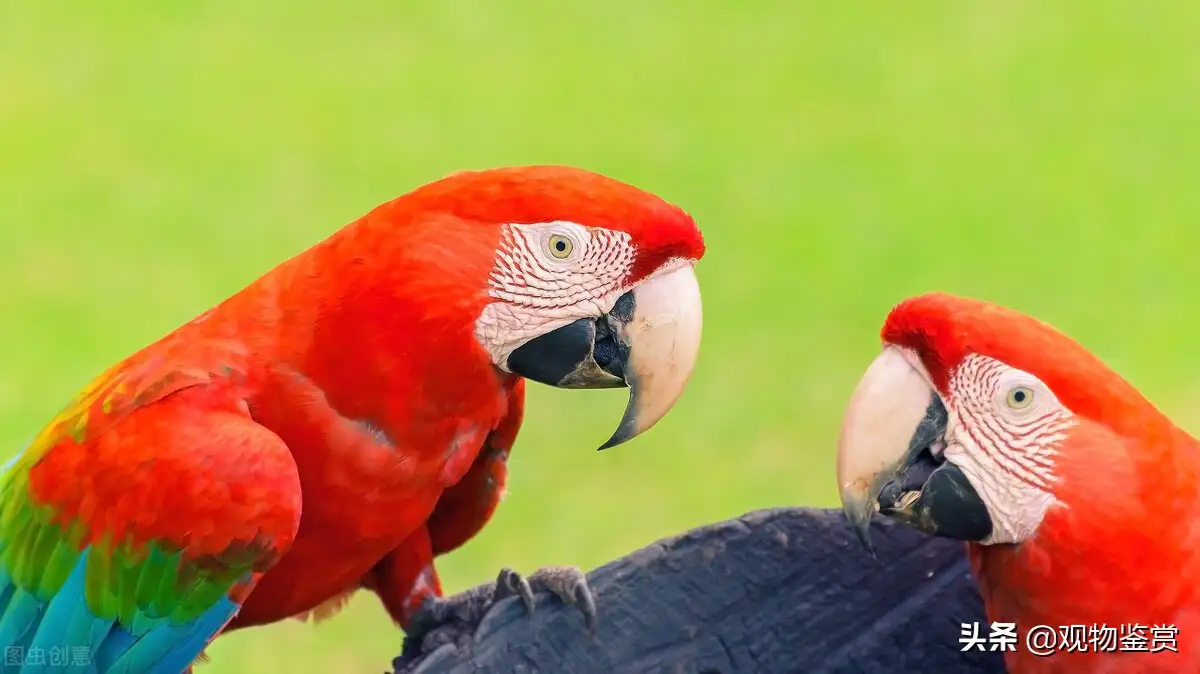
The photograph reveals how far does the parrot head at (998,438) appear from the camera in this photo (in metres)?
1.18

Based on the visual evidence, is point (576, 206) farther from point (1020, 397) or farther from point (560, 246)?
point (1020, 397)

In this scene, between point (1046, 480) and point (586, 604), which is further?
point (586, 604)

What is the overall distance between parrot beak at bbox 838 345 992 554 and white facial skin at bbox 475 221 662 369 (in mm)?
285

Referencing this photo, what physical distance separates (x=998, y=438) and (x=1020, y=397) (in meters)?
0.04

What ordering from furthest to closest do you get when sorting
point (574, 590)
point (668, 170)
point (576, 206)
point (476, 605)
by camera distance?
point (668, 170), point (476, 605), point (574, 590), point (576, 206)

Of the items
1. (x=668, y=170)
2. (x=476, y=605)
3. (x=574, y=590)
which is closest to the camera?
(x=574, y=590)

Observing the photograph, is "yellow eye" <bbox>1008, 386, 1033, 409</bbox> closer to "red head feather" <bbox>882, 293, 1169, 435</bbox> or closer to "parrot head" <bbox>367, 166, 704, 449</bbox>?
"red head feather" <bbox>882, 293, 1169, 435</bbox>

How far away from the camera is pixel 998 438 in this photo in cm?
120

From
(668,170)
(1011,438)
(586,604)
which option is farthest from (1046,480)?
(668,170)

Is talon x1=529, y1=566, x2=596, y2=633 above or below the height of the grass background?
below

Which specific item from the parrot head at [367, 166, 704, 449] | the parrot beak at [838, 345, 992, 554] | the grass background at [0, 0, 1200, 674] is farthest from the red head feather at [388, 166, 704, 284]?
the grass background at [0, 0, 1200, 674]

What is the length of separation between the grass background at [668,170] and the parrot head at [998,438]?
1508 millimetres

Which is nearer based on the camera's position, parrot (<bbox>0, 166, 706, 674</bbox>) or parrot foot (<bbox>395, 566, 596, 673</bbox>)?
parrot (<bbox>0, 166, 706, 674</bbox>)

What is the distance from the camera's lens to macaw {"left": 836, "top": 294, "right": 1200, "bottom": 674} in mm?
1176
